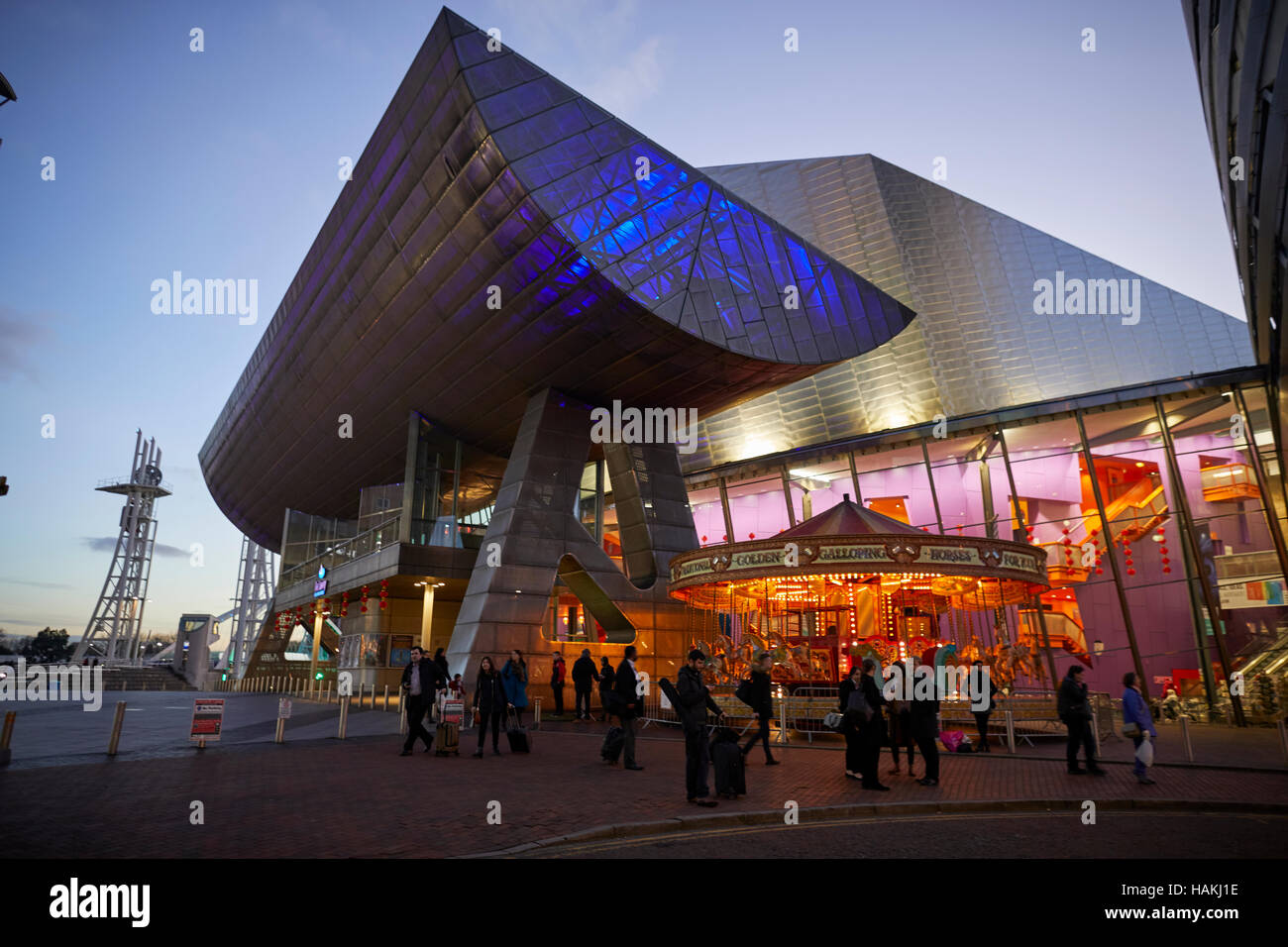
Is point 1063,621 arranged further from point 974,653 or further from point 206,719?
point 206,719

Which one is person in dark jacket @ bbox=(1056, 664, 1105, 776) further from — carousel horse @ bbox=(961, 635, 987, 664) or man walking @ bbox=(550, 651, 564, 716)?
man walking @ bbox=(550, 651, 564, 716)

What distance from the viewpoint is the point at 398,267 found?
86.0ft

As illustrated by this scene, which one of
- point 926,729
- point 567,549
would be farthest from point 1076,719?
point 567,549

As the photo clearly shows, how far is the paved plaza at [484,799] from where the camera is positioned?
6.93 meters

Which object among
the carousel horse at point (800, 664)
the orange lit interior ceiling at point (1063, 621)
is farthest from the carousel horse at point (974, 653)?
the orange lit interior ceiling at point (1063, 621)

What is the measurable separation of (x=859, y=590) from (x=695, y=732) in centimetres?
1445

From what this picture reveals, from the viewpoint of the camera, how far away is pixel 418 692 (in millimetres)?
14383

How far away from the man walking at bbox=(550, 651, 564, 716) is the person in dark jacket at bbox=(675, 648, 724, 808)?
13.5 metres

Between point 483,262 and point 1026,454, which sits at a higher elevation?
point 483,262

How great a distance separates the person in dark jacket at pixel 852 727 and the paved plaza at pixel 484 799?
0.89 feet

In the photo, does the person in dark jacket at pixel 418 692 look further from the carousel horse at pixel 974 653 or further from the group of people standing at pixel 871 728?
the carousel horse at pixel 974 653
